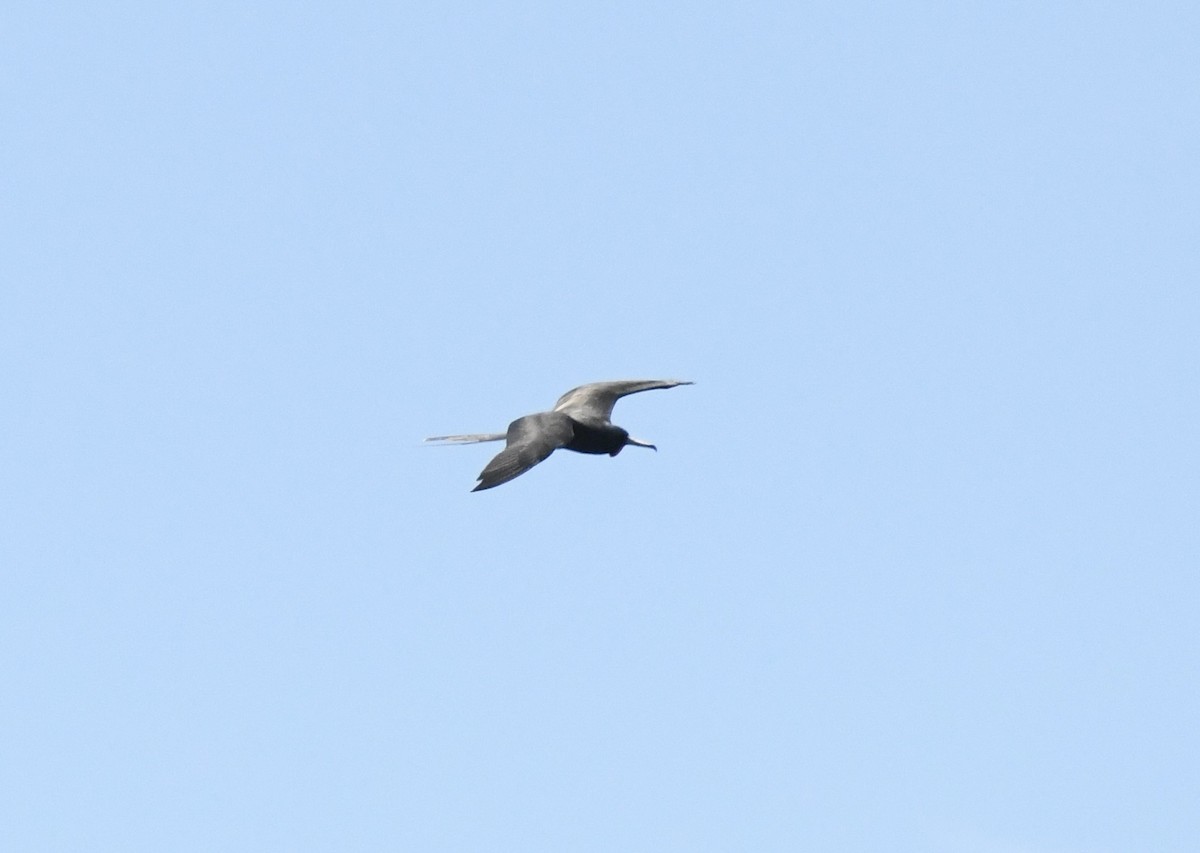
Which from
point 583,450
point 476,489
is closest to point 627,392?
point 583,450

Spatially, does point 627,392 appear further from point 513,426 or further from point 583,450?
point 513,426

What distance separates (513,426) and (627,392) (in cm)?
492

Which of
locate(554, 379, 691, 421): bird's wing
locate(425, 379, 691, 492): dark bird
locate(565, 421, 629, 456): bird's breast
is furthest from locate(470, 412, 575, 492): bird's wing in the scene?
locate(554, 379, 691, 421): bird's wing

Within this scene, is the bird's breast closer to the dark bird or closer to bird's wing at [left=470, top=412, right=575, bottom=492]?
the dark bird

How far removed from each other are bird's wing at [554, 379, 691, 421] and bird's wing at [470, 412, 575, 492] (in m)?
1.74

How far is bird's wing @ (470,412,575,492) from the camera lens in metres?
24.9

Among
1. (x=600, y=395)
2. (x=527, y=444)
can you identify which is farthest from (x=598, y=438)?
(x=527, y=444)

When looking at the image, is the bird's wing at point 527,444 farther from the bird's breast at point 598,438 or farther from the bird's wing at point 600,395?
the bird's wing at point 600,395

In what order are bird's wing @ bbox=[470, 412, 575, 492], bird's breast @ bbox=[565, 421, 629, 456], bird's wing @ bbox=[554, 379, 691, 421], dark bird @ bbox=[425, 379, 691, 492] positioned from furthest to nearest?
bird's wing @ bbox=[554, 379, 691, 421]
bird's breast @ bbox=[565, 421, 629, 456]
dark bird @ bbox=[425, 379, 691, 492]
bird's wing @ bbox=[470, 412, 575, 492]

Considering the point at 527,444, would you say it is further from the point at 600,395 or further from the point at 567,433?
the point at 600,395

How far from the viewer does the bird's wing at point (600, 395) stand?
30.3 meters

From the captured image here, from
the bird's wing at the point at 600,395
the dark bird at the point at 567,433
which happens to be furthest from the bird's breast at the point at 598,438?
the bird's wing at the point at 600,395

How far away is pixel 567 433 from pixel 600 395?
381 cm

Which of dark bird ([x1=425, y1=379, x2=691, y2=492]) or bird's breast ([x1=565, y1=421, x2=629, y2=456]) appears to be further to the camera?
bird's breast ([x1=565, y1=421, x2=629, y2=456])
